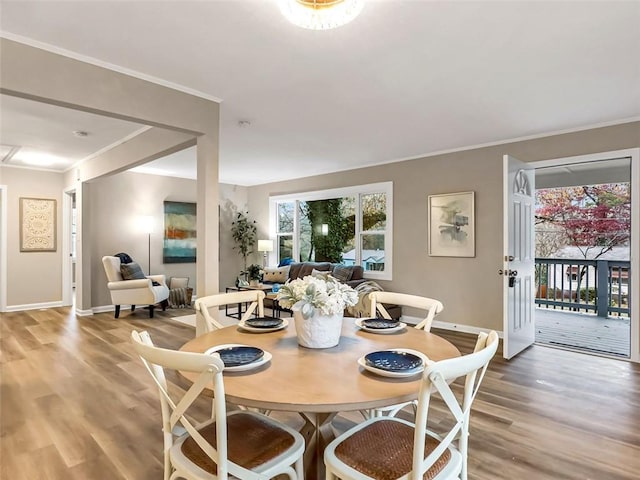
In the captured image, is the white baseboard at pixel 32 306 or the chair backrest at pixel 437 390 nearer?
the chair backrest at pixel 437 390

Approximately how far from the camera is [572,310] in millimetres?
6602

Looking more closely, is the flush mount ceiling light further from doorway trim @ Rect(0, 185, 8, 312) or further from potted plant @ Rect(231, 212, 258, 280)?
doorway trim @ Rect(0, 185, 8, 312)

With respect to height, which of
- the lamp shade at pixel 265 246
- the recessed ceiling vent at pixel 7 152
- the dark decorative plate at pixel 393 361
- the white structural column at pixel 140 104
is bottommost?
the dark decorative plate at pixel 393 361

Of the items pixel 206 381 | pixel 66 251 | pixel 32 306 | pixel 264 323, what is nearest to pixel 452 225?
pixel 264 323

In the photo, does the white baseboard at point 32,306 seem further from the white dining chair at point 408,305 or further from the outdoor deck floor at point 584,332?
the outdoor deck floor at point 584,332

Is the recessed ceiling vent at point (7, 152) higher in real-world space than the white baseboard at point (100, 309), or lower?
higher

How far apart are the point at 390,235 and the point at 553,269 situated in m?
3.56

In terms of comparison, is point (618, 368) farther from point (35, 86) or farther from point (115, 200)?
point (115, 200)

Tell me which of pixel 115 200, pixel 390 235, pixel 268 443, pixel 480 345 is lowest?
pixel 268 443

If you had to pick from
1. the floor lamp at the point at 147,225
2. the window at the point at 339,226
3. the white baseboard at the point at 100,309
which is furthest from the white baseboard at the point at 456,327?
the white baseboard at the point at 100,309

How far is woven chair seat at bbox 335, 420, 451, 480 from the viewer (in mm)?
1203

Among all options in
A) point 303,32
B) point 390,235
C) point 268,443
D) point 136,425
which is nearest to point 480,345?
point 268,443

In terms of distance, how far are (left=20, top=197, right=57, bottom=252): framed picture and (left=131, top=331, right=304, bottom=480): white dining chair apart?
6540mm

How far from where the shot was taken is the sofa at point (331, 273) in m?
5.27
